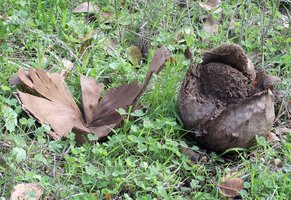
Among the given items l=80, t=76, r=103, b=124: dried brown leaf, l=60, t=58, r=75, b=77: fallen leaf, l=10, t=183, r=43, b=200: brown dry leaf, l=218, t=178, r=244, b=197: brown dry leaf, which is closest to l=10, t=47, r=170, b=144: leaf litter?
l=80, t=76, r=103, b=124: dried brown leaf

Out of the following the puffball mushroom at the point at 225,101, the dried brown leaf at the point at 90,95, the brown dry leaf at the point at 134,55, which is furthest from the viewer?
the brown dry leaf at the point at 134,55

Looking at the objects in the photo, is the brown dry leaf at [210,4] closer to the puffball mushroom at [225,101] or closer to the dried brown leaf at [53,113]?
the puffball mushroom at [225,101]

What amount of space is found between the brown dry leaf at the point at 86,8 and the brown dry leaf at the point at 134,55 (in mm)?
388

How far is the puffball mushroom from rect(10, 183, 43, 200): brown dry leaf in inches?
31.0

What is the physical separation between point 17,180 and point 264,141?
111cm

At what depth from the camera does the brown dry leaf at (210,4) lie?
3761 millimetres

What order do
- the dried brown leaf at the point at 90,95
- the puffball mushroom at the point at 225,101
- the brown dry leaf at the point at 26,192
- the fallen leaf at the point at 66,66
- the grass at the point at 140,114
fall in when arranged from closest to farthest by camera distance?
1. the brown dry leaf at the point at 26,192
2. the grass at the point at 140,114
3. the puffball mushroom at the point at 225,101
4. the dried brown leaf at the point at 90,95
5. the fallen leaf at the point at 66,66

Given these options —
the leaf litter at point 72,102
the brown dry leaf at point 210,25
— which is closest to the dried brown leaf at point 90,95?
the leaf litter at point 72,102

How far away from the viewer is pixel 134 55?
331 cm

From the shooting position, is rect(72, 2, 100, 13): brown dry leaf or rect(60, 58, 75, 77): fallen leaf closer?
rect(60, 58, 75, 77): fallen leaf

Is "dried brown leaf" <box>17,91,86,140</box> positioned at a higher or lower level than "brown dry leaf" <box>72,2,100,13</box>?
lower

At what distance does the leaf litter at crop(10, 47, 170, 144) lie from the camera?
8.86 feet

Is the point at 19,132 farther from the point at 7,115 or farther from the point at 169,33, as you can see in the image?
the point at 169,33

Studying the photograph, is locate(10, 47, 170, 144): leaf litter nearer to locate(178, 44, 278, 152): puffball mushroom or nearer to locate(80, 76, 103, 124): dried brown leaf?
locate(80, 76, 103, 124): dried brown leaf
